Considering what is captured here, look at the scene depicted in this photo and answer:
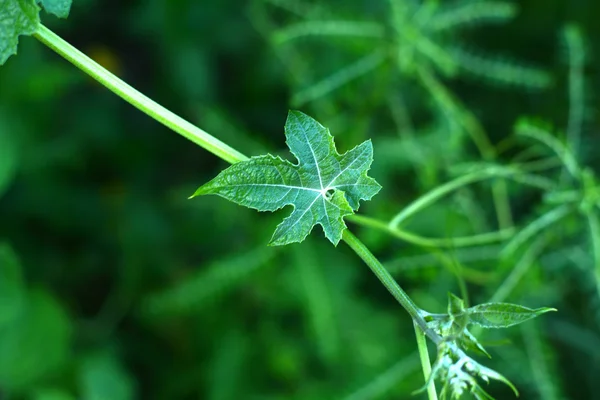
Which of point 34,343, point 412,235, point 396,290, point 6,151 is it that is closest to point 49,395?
point 34,343

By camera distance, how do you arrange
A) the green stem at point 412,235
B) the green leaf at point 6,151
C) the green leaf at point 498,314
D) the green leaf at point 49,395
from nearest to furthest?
1. the green leaf at point 498,314
2. the green stem at point 412,235
3. the green leaf at point 6,151
4. the green leaf at point 49,395

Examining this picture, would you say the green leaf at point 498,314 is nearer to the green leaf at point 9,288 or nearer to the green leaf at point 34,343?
the green leaf at point 9,288

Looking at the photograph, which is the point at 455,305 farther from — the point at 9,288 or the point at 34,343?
the point at 34,343

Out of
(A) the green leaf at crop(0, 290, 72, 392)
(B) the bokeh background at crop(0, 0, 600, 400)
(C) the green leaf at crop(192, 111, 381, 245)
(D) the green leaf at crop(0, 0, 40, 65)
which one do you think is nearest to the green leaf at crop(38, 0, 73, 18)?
(D) the green leaf at crop(0, 0, 40, 65)

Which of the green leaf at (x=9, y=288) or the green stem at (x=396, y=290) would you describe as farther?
the green leaf at (x=9, y=288)

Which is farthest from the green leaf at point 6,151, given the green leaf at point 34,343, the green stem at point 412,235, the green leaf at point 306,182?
the green leaf at point 306,182

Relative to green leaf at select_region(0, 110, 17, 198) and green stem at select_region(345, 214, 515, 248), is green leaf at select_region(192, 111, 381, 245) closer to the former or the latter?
green stem at select_region(345, 214, 515, 248)
